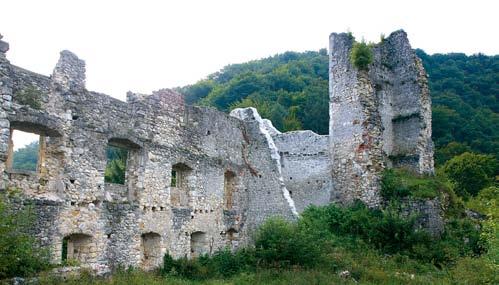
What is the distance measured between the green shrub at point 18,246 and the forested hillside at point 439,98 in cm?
2916

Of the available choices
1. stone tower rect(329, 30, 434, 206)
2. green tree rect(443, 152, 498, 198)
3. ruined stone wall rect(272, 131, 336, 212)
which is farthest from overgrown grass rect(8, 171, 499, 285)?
green tree rect(443, 152, 498, 198)

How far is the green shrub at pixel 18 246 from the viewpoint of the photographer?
9758 mm

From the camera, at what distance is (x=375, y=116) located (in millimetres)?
19109

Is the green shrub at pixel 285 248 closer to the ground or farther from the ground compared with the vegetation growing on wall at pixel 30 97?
closer to the ground

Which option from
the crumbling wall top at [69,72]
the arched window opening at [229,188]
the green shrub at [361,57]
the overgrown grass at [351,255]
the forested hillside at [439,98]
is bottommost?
the overgrown grass at [351,255]

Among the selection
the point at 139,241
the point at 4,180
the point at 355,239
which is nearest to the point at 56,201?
the point at 4,180

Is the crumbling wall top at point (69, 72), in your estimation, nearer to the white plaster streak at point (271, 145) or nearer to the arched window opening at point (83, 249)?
the arched window opening at point (83, 249)

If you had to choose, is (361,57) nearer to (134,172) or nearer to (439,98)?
(134,172)

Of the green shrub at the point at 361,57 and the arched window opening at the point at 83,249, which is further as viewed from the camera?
the green shrub at the point at 361,57

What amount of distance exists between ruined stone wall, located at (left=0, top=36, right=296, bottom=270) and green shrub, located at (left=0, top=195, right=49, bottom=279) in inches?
19.4

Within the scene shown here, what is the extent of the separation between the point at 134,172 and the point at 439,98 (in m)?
32.6

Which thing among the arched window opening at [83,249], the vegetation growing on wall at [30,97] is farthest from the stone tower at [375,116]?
the vegetation growing on wall at [30,97]

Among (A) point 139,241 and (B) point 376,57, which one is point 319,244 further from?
(B) point 376,57

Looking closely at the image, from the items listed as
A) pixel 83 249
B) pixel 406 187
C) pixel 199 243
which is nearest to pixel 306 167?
pixel 406 187
